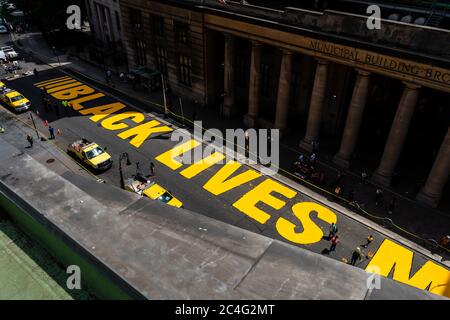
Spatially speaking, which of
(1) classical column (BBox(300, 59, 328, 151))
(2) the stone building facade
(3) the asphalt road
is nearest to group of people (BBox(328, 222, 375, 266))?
(3) the asphalt road

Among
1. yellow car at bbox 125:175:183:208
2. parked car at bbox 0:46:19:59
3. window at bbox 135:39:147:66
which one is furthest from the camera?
parked car at bbox 0:46:19:59

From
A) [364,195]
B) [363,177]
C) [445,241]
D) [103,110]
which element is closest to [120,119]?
[103,110]

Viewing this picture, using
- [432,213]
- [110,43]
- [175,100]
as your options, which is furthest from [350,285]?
[110,43]

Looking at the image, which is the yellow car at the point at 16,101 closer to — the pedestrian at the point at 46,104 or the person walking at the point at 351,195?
the pedestrian at the point at 46,104

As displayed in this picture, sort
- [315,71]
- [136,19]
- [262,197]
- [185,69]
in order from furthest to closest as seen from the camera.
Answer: [136,19] → [185,69] → [315,71] → [262,197]

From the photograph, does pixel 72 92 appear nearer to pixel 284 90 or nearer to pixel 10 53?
pixel 10 53

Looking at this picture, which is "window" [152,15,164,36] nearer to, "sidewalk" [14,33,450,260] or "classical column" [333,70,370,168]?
"sidewalk" [14,33,450,260]
